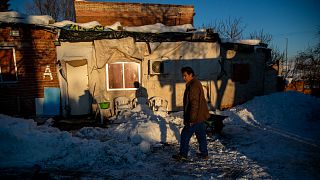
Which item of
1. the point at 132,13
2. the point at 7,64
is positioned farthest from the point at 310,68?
the point at 7,64

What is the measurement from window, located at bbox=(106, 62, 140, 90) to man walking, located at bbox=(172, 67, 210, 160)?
601cm

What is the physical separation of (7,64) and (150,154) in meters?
8.43

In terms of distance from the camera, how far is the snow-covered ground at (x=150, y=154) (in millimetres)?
4375

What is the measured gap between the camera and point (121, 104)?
33.2 ft

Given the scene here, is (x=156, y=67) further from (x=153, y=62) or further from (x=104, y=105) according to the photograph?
(x=104, y=105)

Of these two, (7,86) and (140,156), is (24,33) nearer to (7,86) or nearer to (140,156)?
(7,86)

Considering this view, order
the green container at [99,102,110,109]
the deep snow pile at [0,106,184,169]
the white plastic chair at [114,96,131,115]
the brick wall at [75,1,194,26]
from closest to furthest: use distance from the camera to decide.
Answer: the deep snow pile at [0,106,184,169] < the green container at [99,102,110,109] < the white plastic chair at [114,96,131,115] < the brick wall at [75,1,194,26]

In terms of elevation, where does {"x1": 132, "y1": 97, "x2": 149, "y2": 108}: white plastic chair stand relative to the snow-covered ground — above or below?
above

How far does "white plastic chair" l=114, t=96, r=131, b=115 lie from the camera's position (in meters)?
9.94

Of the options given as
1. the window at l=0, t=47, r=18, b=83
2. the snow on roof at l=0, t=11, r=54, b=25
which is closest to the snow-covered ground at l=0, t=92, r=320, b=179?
the window at l=0, t=47, r=18, b=83

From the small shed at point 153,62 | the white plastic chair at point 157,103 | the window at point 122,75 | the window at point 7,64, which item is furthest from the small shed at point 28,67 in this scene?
the white plastic chair at point 157,103

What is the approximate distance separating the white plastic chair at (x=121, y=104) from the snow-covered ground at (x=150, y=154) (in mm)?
2698

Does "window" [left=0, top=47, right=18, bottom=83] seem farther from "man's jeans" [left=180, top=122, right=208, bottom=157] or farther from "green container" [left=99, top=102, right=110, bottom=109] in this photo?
"man's jeans" [left=180, top=122, right=208, bottom=157]

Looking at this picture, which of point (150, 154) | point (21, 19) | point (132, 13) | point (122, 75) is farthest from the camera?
point (132, 13)
